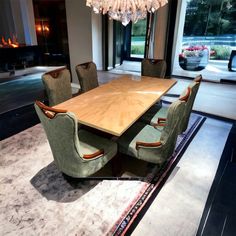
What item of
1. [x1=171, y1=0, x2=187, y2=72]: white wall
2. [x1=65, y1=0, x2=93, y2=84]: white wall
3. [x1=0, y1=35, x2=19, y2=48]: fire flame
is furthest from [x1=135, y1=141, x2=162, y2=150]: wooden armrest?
[x1=171, y1=0, x2=187, y2=72]: white wall

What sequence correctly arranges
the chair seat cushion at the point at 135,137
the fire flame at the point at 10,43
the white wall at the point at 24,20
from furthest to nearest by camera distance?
1. the white wall at the point at 24,20
2. the fire flame at the point at 10,43
3. the chair seat cushion at the point at 135,137

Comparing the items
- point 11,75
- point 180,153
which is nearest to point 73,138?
point 180,153

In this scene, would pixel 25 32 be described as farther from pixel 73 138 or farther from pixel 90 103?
pixel 73 138

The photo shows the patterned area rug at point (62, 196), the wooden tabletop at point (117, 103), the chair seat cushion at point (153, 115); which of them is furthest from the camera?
the chair seat cushion at point (153, 115)

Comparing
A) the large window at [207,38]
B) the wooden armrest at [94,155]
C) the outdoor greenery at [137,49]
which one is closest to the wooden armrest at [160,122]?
the wooden armrest at [94,155]

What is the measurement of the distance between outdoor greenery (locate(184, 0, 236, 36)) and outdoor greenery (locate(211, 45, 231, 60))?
0.37 m

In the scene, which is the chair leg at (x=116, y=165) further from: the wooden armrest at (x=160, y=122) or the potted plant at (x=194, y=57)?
the potted plant at (x=194, y=57)

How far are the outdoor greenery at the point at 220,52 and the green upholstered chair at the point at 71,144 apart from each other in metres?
5.07

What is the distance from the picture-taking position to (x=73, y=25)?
15.0 ft

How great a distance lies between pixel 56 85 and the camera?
2.59 metres

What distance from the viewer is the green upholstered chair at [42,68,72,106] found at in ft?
8.17

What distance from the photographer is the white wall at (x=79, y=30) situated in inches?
169

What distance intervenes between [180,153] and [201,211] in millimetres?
872

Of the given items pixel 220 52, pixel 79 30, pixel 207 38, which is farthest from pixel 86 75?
pixel 220 52
